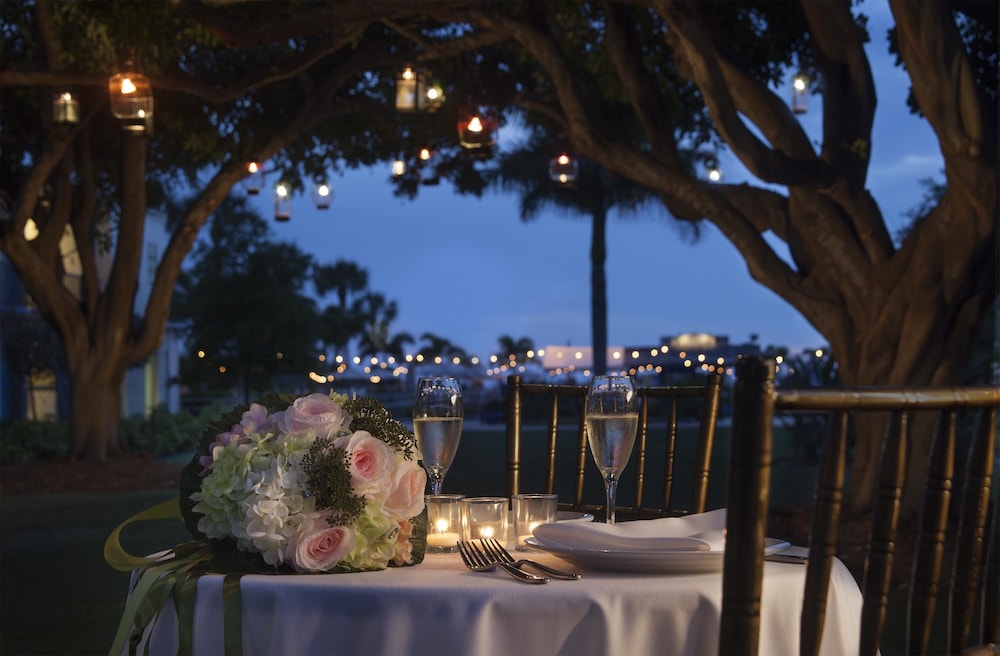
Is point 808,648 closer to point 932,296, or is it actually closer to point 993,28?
point 932,296

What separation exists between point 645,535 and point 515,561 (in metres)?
0.28

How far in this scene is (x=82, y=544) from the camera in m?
9.19

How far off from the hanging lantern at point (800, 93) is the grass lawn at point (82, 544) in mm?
3870

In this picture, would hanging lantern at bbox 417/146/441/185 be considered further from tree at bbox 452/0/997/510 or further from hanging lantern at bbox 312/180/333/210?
tree at bbox 452/0/997/510

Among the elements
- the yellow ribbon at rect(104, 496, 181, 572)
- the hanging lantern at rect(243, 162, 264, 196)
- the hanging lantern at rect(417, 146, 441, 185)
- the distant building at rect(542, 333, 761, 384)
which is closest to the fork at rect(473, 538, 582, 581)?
the yellow ribbon at rect(104, 496, 181, 572)

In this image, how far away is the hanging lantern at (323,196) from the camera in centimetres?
1445

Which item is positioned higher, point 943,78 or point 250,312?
point 943,78

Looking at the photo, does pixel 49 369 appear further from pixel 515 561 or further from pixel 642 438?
pixel 515 561

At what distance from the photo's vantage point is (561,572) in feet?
6.58

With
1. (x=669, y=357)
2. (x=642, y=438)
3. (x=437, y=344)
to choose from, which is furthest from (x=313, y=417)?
(x=437, y=344)

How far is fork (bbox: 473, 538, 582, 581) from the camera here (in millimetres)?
1967

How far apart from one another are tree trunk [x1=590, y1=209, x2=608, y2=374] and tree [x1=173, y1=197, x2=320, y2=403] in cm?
768

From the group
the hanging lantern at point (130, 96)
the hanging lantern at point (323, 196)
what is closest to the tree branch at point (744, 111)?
the hanging lantern at point (130, 96)

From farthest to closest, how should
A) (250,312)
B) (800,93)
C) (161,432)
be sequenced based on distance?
(250,312), (161,432), (800,93)
